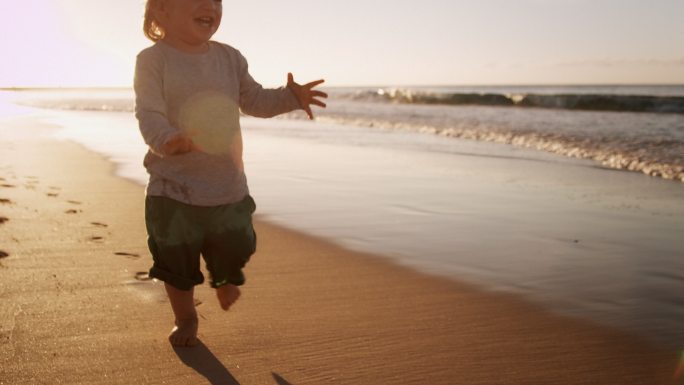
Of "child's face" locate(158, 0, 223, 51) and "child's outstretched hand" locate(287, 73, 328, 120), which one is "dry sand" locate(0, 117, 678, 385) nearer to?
"child's outstretched hand" locate(287, 73, 328, 120)

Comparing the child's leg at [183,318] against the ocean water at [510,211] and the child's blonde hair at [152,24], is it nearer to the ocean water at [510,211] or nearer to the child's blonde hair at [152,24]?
the child's blonde hair at [152,24]

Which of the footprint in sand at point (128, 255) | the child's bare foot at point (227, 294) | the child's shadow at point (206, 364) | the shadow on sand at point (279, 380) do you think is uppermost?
the child's bare foot at point (227, 294)

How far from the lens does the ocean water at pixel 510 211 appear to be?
11.1 feet

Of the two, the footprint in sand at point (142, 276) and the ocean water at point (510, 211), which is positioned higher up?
the ocean water at point (510, 211)

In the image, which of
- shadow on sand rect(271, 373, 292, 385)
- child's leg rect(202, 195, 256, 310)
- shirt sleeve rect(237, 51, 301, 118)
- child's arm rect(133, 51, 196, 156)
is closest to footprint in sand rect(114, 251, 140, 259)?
child's leg rect(202, 195, 256, 310)

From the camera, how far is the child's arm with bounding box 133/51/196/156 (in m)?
2.46

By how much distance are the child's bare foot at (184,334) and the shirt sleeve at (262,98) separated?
0.92 meters

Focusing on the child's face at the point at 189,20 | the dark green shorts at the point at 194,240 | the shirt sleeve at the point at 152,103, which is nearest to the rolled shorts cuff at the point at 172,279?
the dark green shorts at the point at 194,240

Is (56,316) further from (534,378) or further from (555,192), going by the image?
(555,192)

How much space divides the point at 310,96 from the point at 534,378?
1.44 m

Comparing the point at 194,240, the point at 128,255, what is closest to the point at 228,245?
the point at 194,240

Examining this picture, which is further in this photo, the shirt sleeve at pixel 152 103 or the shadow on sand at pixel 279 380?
the shirt sleeve at pixel 152 103

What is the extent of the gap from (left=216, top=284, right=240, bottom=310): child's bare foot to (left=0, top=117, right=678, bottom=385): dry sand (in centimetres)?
8

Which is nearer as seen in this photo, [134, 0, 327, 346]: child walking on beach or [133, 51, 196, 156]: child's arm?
[133, 51, 196, 156]: child's arm
